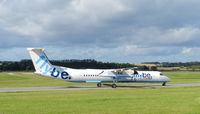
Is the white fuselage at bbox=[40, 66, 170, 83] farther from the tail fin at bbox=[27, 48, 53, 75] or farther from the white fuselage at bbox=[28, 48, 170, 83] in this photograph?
the tail fin at bbox=[27, 48, 53, 75]

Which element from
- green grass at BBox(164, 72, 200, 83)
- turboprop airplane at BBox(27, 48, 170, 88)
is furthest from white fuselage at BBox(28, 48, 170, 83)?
green grass at BBox(164, 72, 200, 83)

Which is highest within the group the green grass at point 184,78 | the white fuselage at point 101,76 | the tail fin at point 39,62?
the tail fin at point 39,62

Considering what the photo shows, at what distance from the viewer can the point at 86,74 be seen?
127 feet

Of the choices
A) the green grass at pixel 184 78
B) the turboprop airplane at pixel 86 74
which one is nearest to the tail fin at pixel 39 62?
the turboprop airplane at pixel 86 74

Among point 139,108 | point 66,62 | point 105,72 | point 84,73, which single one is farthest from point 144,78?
point 66,62

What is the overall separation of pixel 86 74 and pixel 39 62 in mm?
7878

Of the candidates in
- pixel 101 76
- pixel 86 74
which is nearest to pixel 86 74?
pixel 86 74

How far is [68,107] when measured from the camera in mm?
17547

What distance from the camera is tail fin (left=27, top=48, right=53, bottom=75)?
120ft

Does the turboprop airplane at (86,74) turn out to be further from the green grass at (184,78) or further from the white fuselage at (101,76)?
the green grass at (184,78)

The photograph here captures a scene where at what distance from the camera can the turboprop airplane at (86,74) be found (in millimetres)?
36719

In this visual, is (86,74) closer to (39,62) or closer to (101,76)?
(101,76)

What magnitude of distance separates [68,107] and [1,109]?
4786 millimetres

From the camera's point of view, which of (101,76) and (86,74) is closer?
(86,74)
